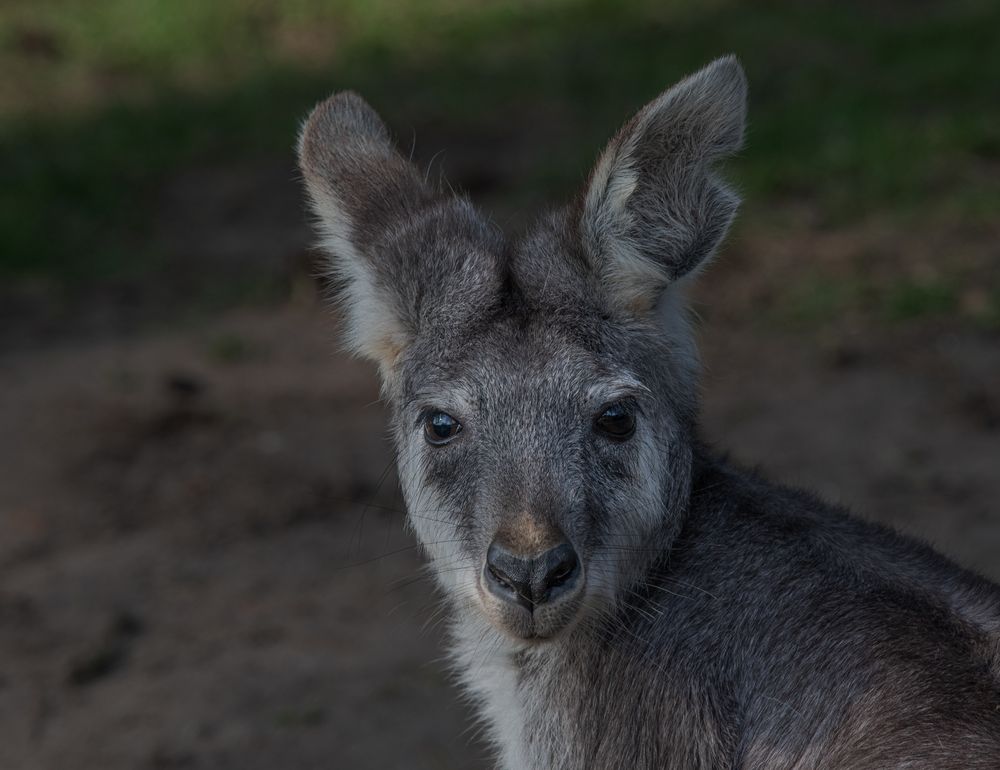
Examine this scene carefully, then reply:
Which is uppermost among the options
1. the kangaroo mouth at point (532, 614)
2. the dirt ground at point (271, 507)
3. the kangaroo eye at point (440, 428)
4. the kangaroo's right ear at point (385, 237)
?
the kangaroo's right ear at point (385, 237)

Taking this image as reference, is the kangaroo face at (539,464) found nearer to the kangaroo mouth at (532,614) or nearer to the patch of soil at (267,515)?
the kangaroo mouth at (532,614)

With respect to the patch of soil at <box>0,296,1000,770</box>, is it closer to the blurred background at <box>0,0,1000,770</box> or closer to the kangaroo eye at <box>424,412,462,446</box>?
the blurred background at <box>0,0,1000,770</box>

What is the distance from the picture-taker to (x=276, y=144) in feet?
40.3

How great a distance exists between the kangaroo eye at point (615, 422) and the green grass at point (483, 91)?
5175 mm

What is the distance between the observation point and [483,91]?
42.5 ft

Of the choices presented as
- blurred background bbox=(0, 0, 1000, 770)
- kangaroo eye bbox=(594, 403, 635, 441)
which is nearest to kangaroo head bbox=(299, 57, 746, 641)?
kangaroo eye bbox=(594, 403, 635, 441)

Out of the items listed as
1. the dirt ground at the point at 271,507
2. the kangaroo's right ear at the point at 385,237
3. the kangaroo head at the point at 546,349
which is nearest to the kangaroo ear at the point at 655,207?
the kangaroo head at the point at 546,349

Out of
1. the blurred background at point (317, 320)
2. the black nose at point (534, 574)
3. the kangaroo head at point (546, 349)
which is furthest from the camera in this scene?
the blurred background at point (317, 320)

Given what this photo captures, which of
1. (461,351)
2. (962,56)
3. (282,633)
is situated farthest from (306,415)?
(962,56)

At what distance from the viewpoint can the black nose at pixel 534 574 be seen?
3.78 meters

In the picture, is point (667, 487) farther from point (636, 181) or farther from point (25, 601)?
point (25, 601)

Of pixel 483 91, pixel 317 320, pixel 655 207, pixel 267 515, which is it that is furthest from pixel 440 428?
pixel 483 91

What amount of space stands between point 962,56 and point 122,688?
8837mm

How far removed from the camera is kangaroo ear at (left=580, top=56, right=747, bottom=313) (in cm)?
420
